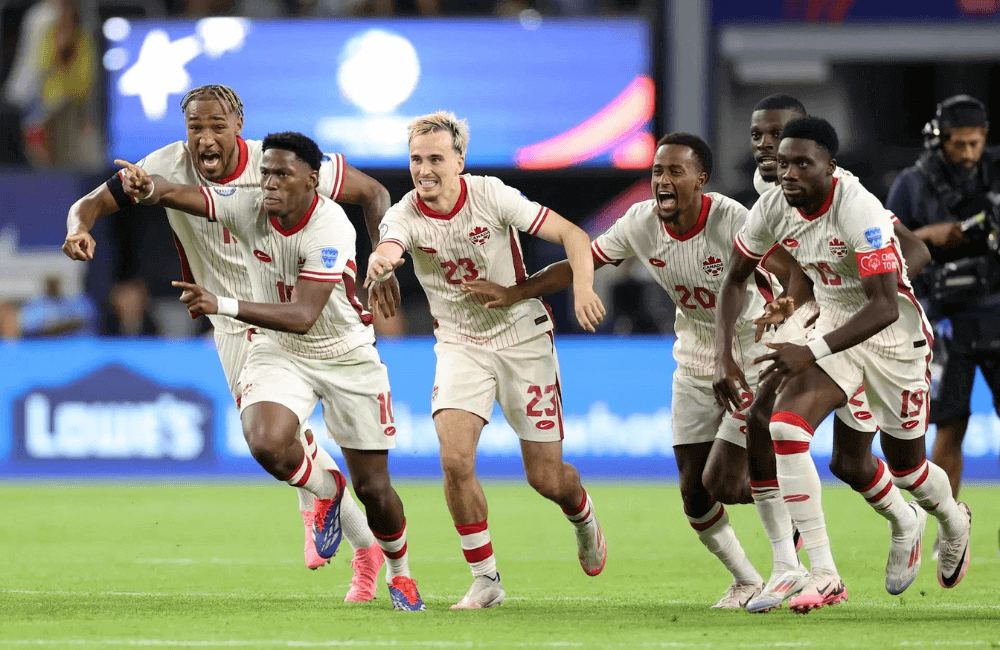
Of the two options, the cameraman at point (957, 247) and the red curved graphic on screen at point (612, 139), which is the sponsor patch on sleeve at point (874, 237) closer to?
the cameraman at point (957, 247)

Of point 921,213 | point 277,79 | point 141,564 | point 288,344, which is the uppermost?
point 277,79

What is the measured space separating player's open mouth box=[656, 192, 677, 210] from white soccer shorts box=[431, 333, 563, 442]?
3.00 feet

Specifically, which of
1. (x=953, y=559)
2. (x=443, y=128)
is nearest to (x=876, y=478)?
(x=953, y=559)

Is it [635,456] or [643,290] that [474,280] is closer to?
[635,456]

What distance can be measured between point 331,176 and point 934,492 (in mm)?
3291

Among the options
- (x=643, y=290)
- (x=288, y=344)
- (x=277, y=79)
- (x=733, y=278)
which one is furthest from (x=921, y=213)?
(x=277, y=79)

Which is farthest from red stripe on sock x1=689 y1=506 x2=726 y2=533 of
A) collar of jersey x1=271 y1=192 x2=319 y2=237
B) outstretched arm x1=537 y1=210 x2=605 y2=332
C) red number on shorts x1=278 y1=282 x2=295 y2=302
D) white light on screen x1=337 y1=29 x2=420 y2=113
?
white light on screen x1=337 y1=29 x2=420 y2=113

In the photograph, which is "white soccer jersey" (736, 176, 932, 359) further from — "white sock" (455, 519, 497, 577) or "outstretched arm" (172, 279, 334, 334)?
"outstretched arm" (172, 279, 334, 334)

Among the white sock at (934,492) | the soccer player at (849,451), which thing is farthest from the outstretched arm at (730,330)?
the white sock at (934,492)

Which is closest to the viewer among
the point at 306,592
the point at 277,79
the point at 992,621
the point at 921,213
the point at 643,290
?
the point at 992,621

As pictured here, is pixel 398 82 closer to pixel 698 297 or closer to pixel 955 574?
pixel 698 297

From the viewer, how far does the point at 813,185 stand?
663 centimetres

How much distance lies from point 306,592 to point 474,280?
1.78 m

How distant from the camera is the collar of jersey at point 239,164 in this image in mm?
7480
